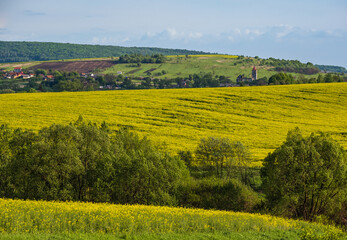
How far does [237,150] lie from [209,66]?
152m

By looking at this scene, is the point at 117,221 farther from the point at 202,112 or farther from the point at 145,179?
the point at 202,112

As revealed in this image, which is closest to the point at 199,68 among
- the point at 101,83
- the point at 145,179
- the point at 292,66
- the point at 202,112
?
the point at 292,66

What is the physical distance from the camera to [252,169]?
131ft

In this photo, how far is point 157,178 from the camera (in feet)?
99.5

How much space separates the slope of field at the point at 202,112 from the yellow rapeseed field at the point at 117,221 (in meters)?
19.9

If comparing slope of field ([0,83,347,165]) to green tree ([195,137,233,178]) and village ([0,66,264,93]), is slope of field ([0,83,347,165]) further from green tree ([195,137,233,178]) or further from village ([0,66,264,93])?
village ([0,66,264,93])

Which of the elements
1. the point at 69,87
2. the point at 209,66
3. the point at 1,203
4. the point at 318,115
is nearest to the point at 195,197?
the point at 1,203

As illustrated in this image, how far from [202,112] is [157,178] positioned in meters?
33.4

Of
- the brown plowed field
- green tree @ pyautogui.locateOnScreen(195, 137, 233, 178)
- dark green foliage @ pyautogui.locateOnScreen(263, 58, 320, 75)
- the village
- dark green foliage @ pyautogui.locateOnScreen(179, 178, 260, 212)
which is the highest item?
dark green foliage @ pyautogui.locateOnScreen(263, 58, 320, 75)

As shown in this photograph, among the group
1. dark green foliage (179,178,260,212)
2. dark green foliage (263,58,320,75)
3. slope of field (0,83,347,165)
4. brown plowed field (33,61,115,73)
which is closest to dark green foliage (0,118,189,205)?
dark green foliage (179,178,260,212)

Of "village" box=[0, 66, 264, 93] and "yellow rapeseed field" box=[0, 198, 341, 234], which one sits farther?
"village" box=[0, 66, 264, 93]

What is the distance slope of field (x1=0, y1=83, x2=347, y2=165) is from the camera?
171ft

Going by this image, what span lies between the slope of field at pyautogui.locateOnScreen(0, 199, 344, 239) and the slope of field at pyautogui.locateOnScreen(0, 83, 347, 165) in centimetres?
1984

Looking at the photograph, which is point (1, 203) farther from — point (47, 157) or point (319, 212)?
point (319, 212)
